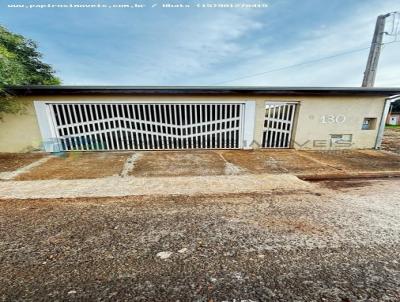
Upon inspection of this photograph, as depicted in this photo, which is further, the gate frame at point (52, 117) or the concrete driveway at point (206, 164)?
the gate frame at point (52, 117)

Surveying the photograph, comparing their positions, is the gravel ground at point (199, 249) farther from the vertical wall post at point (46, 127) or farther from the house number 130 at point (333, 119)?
the house number 130 at point (333, 119)

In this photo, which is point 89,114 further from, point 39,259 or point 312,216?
point 312,216

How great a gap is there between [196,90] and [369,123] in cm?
798

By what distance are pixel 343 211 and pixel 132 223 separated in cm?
339

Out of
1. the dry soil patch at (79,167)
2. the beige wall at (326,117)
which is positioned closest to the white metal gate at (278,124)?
the beige wall at (326,117)

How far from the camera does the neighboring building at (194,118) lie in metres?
7.06

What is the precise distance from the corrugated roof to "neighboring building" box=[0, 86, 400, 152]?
35mm

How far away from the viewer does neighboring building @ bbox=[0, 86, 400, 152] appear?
7.06 m

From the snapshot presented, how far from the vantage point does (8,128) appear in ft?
22.8

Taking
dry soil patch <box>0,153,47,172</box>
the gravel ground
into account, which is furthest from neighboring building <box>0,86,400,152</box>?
the gravel ground

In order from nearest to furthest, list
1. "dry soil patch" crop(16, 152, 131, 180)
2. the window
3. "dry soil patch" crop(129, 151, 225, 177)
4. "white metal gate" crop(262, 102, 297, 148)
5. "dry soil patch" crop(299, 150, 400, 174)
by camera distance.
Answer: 1. "dry soil patch" crop(16, 152, 131, 180)
2. "dry soil patch" crop(129, 151, 225, 177)
3. "dry soil patch" crop(299, 150, 400, 174)
4. "white metal gate" crop(262, 102, 297, 148)
5. the window

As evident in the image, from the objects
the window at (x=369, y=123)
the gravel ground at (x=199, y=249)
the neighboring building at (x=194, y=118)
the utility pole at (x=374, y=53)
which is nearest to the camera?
the gravel ground at (x=199, y=249)

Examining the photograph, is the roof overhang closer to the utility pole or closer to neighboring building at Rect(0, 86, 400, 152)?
neighboring building at Rect(0, 86, 400, 152)

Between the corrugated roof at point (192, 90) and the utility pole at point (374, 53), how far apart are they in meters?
5.56
